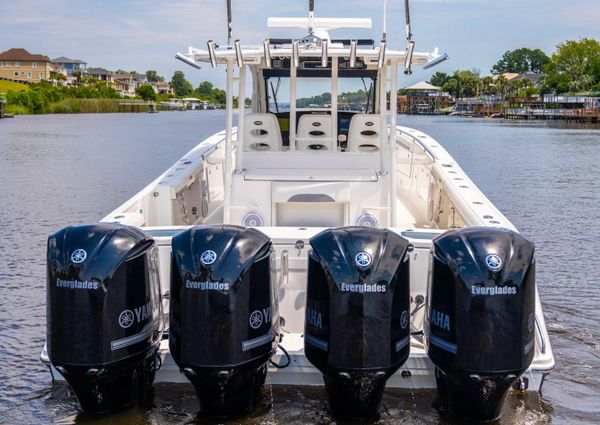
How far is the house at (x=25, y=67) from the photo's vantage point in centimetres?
14312

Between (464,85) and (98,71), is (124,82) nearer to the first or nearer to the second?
(98,71)

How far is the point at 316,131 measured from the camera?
852 cm

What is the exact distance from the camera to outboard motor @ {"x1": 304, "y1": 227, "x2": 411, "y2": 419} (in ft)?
15.2

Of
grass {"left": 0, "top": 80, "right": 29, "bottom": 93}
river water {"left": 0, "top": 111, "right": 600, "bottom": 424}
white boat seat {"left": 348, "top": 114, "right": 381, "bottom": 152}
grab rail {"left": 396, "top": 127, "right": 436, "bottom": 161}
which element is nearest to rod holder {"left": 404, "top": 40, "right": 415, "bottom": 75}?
white boat seat {"left": 348, "top": 114, "right": 381, "bottom": 152}

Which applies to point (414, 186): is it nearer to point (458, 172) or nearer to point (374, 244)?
point (458, 172)

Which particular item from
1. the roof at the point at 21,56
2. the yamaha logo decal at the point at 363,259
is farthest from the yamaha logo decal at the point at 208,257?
the roof at the point at 21,56

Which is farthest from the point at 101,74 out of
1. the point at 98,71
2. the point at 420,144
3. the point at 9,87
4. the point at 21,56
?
the point at 420,144

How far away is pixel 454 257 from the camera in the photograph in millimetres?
4719

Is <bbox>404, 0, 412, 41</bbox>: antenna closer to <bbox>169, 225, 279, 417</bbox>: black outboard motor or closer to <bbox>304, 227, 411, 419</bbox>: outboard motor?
<bbox>304, 227, 411, 419</bbox>: outboard motor

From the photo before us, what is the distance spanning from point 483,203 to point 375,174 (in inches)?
44.0

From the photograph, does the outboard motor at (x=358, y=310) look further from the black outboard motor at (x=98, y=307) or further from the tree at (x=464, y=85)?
the tree at (x=464, y=85)

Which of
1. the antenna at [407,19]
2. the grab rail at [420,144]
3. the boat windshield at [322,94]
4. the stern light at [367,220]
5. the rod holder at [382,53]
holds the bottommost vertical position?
the stern light at [367,220]

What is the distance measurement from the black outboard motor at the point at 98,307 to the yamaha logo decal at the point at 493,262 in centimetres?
209

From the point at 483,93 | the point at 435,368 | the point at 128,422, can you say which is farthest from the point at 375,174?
the point at 483,93
